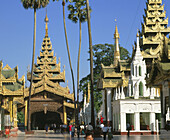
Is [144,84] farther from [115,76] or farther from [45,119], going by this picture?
[45,119]

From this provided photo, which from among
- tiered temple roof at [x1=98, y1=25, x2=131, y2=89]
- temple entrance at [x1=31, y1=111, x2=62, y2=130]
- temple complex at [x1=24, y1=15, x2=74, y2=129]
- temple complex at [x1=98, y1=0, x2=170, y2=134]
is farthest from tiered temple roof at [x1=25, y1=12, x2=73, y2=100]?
tiered temple roof at [x1=98, y1=25, x2=131, y2=89]

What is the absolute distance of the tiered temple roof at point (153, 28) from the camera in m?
48.9

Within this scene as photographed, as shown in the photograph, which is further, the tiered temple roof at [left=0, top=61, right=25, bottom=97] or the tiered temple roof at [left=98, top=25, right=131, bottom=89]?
the tiered temple roof at [left=98, top=25, right=131, bottom=89]

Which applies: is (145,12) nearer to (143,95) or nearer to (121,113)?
(143,95)

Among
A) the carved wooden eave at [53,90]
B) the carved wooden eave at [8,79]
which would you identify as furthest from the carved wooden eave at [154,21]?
the carved wooden eave at [8,79]

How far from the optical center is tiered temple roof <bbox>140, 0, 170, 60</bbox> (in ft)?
161

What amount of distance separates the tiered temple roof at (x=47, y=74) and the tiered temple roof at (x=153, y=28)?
60.4 feet

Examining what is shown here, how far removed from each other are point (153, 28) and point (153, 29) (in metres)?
Answer: 0.13

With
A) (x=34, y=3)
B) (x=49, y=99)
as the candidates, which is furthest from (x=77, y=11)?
(x=49, y=99)

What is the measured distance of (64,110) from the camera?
66000mm

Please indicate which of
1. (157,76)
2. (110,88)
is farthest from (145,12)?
(157,76)

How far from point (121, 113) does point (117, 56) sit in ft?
67.2

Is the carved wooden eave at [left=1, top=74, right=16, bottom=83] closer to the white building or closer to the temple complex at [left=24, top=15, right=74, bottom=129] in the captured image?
the white building

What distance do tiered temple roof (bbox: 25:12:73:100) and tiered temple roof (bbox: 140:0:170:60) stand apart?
18.4 meters
